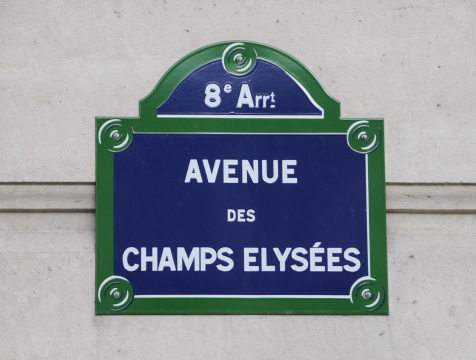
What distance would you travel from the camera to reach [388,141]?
3557 mm

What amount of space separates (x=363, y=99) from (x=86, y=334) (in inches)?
54.6

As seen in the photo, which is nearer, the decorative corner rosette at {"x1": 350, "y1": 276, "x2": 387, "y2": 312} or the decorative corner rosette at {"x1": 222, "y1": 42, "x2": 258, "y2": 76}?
the decorative corner rosette at {"x1": 350, "y1": 276, "x2": 387, "y2": 312}

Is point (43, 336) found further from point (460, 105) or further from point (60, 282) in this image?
point (460, 105)

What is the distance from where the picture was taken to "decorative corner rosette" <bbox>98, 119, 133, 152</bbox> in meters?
3.49

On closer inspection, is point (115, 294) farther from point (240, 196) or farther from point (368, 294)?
point (368, 294)

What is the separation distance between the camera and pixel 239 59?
3562mm

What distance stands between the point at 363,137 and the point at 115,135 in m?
0.95

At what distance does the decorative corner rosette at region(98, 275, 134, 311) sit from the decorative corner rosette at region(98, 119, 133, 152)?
0.50 m

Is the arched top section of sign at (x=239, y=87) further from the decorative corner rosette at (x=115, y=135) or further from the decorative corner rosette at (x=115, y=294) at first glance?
the decorative corner rosette at (x=115, y=294)

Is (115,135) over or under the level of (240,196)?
over

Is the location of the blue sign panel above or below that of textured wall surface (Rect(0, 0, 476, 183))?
below

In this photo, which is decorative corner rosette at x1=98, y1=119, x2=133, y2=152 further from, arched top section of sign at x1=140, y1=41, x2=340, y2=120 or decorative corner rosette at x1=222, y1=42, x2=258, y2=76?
decorative corner rosette at x1=222, y1=42, x2=258, y2=76

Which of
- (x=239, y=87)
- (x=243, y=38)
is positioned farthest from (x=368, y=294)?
(x=243, y=38)

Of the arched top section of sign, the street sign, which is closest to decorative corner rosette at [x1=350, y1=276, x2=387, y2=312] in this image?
the street sign
